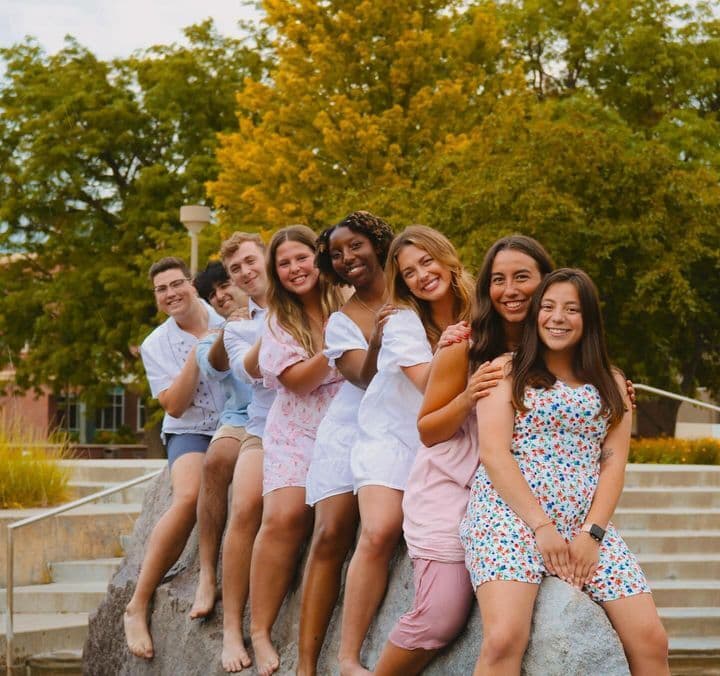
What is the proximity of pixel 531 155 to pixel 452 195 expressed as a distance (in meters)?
1.24

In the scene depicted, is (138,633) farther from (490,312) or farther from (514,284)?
(514,284)

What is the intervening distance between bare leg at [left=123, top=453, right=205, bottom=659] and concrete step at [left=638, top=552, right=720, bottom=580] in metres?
5.44

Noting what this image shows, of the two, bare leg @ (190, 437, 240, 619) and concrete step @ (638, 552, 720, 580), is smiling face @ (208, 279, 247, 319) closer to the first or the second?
bare leg @ (190, 437, 240, 619)

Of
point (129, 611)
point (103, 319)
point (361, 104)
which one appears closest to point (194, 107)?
point (103, 319)

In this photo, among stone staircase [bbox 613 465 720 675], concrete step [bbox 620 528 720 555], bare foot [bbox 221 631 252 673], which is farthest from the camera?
concrete step [bbox 620 528 720 555]

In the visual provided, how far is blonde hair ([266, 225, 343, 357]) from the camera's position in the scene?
5777mm

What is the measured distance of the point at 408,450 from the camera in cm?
507

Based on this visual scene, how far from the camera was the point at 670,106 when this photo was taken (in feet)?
92.2

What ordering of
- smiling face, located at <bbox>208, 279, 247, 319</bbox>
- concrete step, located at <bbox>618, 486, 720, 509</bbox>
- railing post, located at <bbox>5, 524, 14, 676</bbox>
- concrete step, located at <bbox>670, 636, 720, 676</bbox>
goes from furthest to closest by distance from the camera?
concrete step, located at <bbox>618, 486, 720, 509</bbox> < railing post, located at <bbox>5, 524, 14, 676</bbox> < concrete step, located at <bbox>670, 636, 720, 676</bbox> < smiling face, located at <bbox>208, 279, 247, 319</bbox>

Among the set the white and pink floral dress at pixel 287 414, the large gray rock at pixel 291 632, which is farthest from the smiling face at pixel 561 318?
the white and pink floral dress at pixel 287 414

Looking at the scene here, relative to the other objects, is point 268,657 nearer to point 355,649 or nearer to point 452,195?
point 355,649

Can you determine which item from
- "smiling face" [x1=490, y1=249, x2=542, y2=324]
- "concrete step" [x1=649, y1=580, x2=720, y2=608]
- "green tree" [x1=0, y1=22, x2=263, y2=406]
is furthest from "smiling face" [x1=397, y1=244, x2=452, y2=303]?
"green tree" [x1=0, y1=22, x2=263, y2=406]

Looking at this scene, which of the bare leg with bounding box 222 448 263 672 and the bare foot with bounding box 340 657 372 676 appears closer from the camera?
the bare foot with bounding box 340 657 372 676

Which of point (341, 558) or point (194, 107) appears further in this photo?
point (194, 107)
